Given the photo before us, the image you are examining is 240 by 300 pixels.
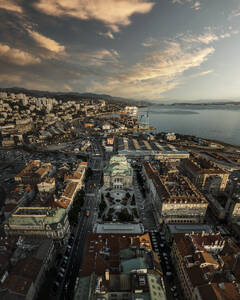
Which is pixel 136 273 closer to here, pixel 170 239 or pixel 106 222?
pixel 170 239

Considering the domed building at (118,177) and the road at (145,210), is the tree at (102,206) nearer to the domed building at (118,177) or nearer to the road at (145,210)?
the road at (145,210)

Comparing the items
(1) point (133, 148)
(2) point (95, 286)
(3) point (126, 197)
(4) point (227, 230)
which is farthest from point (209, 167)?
(2) point (95, 286)

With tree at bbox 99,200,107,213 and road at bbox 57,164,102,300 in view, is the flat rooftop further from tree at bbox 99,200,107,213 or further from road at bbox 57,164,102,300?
tree at bbox 99,200,107,213

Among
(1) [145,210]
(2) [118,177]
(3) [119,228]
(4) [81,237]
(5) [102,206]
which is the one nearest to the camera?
(4) [81,237]

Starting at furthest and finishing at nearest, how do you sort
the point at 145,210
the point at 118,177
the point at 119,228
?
the point at 118,177 < the point at 145,210 < the point at 119,228

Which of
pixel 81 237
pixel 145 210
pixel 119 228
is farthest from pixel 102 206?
pixel 145 210

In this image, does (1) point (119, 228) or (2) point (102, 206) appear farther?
(2) point (102, 206)

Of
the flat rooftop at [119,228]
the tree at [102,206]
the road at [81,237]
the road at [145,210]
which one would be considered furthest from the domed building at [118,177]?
the flat rooftop at [119,228]

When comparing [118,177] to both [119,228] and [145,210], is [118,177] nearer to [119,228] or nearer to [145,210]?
[145,210]

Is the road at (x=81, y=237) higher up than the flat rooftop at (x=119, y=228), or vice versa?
the flat rooftop at (x=119, y=228)

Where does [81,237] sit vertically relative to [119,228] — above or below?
below

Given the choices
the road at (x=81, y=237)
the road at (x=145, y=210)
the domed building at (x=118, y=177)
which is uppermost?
the domed building at (x=118, y=177)

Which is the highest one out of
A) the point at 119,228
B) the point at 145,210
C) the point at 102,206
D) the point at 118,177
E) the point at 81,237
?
the point at 118,177
